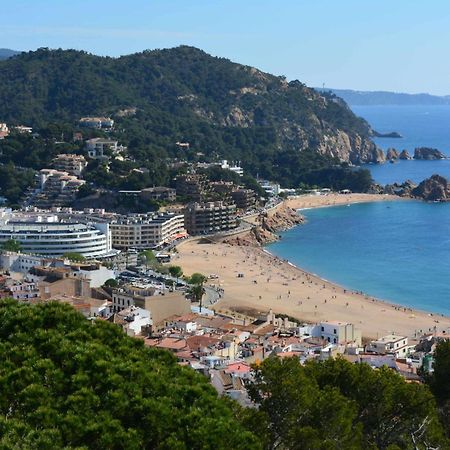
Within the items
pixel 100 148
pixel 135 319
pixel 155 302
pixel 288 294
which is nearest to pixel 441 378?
pixel 135 319

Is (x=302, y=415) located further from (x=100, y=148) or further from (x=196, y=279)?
(x=100, y=148)

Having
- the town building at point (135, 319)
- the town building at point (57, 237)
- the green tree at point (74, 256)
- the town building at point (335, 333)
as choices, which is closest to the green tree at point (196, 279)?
the green tree at point (74, 256)

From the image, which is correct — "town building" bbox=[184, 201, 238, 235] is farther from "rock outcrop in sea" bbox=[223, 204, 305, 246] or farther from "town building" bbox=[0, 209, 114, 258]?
"town building" bbox=[0, 209, 114, 258]

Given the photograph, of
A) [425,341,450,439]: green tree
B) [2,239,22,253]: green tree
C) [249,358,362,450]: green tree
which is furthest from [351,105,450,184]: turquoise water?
[249,358,362,450]: green tree

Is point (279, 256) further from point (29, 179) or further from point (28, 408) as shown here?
point (28, 408)

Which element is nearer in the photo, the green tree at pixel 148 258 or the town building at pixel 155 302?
the town building at pixel 155 302

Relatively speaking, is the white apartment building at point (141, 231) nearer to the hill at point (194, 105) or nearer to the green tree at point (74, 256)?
the green tree at point (74, 256)
